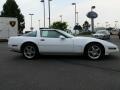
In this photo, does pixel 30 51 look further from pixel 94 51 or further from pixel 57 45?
pixel 94 51

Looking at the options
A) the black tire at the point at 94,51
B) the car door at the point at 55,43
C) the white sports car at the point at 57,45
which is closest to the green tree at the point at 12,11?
the white sports car at the point at 57,45

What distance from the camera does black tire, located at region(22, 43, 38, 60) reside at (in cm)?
1239

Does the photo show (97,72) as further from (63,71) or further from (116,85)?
(116,85)

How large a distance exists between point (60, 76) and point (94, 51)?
3966 mm

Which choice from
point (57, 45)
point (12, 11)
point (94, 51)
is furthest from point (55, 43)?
point (12, 11)

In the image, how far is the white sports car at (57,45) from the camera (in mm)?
11953

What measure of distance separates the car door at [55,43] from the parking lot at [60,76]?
4.04 feet

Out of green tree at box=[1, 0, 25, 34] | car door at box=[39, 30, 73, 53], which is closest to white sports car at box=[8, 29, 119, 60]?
car door at box=[39, 30, 73, 53]

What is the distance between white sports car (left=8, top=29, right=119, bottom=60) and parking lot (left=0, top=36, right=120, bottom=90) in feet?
3.81

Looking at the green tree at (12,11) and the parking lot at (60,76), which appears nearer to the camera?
the parking lot at (60,76)

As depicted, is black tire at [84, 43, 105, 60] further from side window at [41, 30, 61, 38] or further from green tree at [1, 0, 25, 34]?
green tree at [1, 0, 25, 34]

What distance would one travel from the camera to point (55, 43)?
12172 millimetres

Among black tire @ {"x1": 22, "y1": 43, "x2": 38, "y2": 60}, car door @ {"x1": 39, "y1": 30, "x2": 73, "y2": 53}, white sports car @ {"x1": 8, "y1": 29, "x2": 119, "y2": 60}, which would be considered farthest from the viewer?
black tire @ {"x1": 22, "y1": 43, "x2": 38, "y2": 60}

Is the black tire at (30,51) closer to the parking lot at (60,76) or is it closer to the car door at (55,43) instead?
the car door at (55,43)
